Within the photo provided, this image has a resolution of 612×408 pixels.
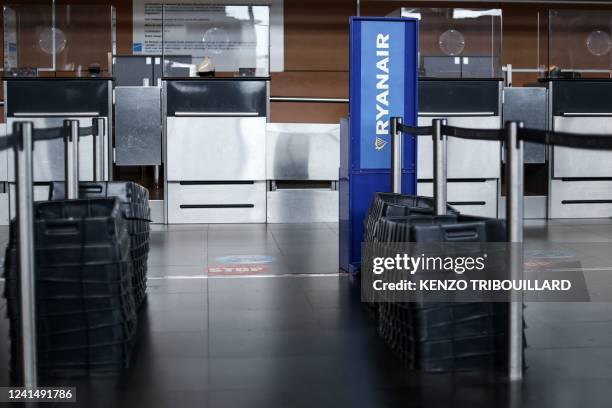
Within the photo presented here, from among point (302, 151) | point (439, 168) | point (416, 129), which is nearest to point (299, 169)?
point (302, 151)

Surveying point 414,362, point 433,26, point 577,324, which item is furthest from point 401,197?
point 433,26

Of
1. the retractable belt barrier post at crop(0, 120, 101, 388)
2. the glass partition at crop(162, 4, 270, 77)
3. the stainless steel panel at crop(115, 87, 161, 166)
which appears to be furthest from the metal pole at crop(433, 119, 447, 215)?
the stainless steel panel at crop(115, 87, 161, 166)

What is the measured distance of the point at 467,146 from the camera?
23.0 feet

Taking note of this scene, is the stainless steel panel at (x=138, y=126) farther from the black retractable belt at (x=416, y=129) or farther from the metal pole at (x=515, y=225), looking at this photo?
the metal pole at (x=515, y=225)

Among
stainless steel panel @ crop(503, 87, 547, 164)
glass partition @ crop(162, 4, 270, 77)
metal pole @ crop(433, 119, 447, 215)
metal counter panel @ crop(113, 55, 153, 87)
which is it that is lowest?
metal pole @ crop(433, 119, 447, 215)

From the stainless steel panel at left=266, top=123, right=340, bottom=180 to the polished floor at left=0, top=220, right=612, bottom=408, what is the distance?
7.23ft

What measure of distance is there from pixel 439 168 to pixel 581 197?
4.22 m

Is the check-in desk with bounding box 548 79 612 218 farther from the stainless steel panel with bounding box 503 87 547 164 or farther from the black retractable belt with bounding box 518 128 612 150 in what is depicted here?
the black retractable belt with bounding box 518 128 612 150

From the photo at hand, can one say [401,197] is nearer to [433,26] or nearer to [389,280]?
[389,280]

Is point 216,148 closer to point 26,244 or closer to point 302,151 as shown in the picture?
point 302,151

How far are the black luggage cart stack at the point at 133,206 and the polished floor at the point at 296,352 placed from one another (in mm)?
152

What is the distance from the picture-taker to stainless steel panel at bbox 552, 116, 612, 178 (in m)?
7.20

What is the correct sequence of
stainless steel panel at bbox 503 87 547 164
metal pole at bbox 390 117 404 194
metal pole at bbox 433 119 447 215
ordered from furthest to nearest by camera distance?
stainless steel panel at bbox 503 87 547 164 → metal pole at bbox 390 117 404 194 → metal pole at bbox 433 119 447 215

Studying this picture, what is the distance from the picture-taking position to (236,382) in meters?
2.54
